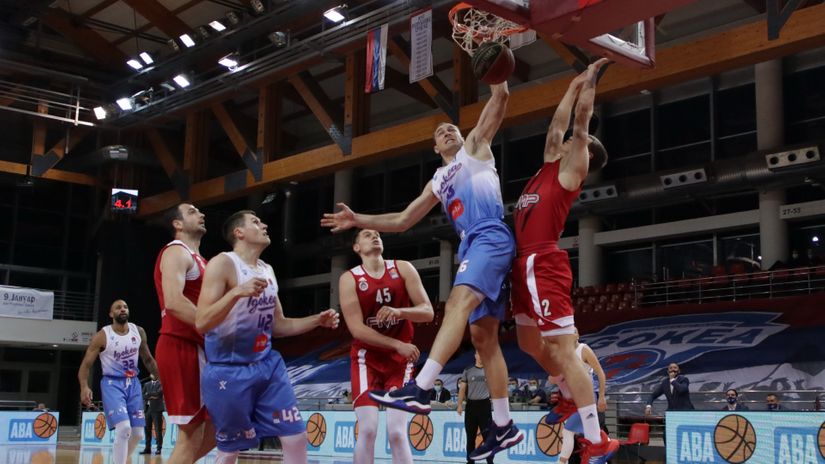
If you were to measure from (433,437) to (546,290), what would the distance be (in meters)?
9.14

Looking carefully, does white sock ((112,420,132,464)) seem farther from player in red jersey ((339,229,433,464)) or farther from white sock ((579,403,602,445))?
white sock ((579,403,602,445))

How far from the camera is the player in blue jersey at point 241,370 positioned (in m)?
5.59

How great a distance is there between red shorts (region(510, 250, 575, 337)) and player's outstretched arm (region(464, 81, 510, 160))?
802mm

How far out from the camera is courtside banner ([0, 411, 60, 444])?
2066 centimetres

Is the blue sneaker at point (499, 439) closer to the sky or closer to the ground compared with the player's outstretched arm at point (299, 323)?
A: closer to the ground

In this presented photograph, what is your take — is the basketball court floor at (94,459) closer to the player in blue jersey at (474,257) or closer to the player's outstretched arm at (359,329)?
the player's outstretched arm at (359,329)

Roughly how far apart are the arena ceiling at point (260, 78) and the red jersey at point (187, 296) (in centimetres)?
1086

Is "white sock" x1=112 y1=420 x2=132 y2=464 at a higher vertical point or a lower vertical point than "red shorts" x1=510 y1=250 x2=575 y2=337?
lower

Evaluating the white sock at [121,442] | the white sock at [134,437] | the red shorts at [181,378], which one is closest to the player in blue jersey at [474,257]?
the red shorts at [181,378]

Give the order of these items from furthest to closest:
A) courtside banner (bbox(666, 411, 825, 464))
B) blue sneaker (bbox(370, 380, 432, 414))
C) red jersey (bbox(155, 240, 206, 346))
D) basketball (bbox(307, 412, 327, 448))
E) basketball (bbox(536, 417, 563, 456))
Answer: basketball (bbox(307, 412, 327, 448)) < basketball (bbox(536, 417, 563, 456)) < courtside banner (bbox(666, 411, 825, 464)) < red jersey (bbox(155, 240, 206, 346)) < blue sneaker (bbox(370, 380, 432, 414))

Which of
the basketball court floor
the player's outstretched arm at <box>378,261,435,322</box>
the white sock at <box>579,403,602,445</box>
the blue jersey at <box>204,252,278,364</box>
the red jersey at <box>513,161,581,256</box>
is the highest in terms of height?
the red jersey at <box>513,161,581,256</box>

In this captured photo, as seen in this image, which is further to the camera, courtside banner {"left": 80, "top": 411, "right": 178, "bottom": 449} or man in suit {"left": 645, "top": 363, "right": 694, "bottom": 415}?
courtside banner {"left": 80, "top": 411, "right": 178, "bottom": 449}

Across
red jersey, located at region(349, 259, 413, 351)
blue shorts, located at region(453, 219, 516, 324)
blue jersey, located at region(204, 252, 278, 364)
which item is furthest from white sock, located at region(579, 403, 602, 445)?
blue jersey, located at region(204, 252, 278, 364)

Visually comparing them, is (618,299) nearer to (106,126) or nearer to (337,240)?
(337,240)
